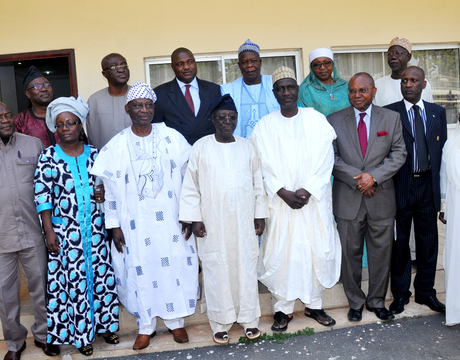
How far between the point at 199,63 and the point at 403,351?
455cm

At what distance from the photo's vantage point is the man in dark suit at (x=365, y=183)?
355 cm

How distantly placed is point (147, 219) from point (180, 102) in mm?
1164

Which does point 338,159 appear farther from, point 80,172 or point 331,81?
point 80,172

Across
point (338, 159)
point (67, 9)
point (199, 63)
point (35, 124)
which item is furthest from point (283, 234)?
point (67, 9)

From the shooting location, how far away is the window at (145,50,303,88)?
20.0ft

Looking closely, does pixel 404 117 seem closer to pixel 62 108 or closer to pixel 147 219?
pixel 147 219

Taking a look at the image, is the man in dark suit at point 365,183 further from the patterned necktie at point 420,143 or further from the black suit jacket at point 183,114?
the black suit jacket at point 183,114

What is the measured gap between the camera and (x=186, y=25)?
5910 mm

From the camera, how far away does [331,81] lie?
4145 mm

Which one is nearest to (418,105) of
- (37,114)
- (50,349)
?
(37,114)

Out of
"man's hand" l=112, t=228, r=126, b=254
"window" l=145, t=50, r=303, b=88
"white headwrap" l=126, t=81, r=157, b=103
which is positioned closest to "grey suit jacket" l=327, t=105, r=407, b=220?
"white headwrap" l=126, t=81, r=157, b=103

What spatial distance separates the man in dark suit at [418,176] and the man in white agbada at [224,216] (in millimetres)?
1311

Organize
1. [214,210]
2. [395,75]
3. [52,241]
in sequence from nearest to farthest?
[52,241]
[214,210]
[395,75]

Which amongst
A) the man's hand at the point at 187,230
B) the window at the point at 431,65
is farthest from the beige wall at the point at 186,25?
the man's hand at the point at 187,230
